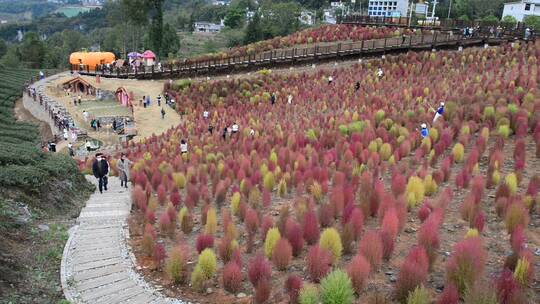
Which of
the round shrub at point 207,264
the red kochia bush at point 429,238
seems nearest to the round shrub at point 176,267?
the round shrub at point 207,264

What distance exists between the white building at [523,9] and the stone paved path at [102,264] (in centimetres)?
6336

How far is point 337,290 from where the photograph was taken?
230 inches

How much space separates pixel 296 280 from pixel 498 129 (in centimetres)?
1000

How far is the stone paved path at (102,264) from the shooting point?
678 centimetres

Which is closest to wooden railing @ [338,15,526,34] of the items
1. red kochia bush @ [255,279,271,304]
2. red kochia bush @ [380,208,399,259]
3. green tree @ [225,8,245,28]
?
red kochia bush @ [380,208,399,259]

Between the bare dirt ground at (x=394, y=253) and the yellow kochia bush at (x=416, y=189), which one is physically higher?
the yellow kochia bush at (x=416, y=189)

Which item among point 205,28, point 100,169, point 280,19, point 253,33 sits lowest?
point 100,169

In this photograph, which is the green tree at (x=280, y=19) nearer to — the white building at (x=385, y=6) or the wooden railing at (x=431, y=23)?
the white building at (x=385, y=6)

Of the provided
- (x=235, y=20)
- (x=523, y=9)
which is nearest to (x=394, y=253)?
(x=523, y=9)

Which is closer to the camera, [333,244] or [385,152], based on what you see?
[333,244]

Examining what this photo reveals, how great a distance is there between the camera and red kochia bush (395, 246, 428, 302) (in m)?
6.08

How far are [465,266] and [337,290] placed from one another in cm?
178

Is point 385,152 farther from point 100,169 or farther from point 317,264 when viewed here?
point 100,169

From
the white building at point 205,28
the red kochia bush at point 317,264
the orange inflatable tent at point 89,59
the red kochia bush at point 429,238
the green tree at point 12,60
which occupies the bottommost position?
the green tree at point 12,60
